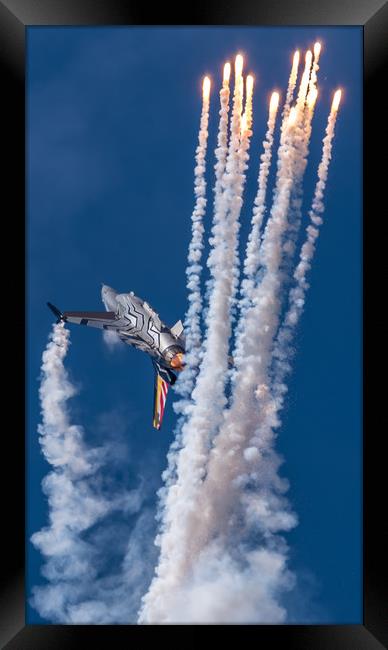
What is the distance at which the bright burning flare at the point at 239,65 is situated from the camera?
60.8 ft

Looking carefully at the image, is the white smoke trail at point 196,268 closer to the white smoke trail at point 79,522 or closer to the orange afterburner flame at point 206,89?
the orange afterburner flame at point 206,89

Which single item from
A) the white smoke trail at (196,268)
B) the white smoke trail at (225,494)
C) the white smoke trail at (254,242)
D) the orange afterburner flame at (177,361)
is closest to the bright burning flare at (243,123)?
the white smoke trail at (254,242)

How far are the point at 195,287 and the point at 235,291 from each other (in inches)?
55.4

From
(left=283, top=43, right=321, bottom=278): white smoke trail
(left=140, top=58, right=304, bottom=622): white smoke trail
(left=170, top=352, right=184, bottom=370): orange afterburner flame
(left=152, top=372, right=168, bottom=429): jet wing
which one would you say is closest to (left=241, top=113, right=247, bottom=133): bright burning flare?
(left=140, top=58, right=304, bottom=622): white smoke trail

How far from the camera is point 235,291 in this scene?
2058 centimetres

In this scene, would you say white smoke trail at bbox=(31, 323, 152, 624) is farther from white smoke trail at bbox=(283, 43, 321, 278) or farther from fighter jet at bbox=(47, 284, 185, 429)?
white smoke trail at bbox=(283, 43, 321, 278)

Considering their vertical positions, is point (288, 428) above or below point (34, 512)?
above

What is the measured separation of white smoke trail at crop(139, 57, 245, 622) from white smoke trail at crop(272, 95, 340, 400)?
6.39 feet

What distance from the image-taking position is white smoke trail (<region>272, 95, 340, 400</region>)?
19.4 meters
